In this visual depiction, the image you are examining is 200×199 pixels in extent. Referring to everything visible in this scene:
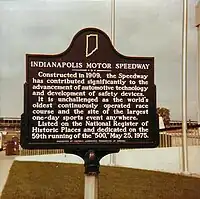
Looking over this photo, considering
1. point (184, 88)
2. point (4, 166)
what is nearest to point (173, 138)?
point (184, 88)

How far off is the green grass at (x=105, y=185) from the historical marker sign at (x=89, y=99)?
11.6ft

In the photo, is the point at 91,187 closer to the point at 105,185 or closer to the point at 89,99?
the point at 89,99

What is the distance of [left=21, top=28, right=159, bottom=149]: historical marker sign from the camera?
487 centimetres

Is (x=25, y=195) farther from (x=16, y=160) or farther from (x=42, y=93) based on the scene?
(x=16, y=160)

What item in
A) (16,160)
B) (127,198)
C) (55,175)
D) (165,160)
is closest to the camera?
(127,198)

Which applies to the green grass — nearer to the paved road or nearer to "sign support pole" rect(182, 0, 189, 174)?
the paved road

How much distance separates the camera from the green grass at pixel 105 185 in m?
8.46

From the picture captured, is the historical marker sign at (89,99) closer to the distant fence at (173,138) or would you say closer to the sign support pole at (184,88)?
the sign support pole at (184,88)

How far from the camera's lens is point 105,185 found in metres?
9.30

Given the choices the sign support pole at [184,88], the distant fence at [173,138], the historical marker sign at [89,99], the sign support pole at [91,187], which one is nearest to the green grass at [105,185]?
the sign support pole at [184,88]

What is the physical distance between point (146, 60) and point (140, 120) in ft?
2.16

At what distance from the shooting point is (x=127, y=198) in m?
8.15

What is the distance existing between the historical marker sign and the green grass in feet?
11.6

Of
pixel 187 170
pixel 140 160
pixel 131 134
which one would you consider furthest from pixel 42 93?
pixel 140 160
